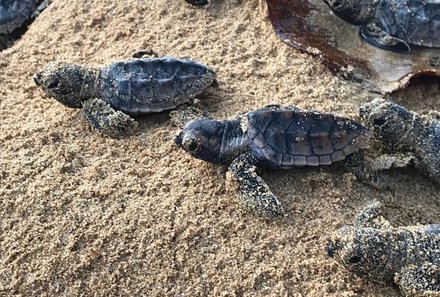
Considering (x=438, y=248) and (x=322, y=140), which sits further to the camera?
(x=322, y=140)

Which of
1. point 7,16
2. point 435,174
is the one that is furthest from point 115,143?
point 7,16

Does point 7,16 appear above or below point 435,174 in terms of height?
above

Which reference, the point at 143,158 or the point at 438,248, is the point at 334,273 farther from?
the point at 143,158

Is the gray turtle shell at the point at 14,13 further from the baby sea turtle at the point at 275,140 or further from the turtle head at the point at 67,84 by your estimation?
the baby sea turtle at the point at 275,140

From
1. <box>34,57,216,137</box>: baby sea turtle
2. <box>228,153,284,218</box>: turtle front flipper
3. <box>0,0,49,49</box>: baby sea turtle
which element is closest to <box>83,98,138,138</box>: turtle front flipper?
<box>34,57,216,137</box>: baby sea turtle

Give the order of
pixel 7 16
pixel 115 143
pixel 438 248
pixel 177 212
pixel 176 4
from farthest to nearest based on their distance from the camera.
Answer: pixel 7 16, pixel 176 4, pixel 115 143, pixel 177 212, pixel 438 248

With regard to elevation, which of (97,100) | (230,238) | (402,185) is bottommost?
(402,185)

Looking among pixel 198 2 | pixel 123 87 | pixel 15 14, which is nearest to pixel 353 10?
pixel 198 2

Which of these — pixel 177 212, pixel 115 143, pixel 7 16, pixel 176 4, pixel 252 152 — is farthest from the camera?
pixel 7 16
